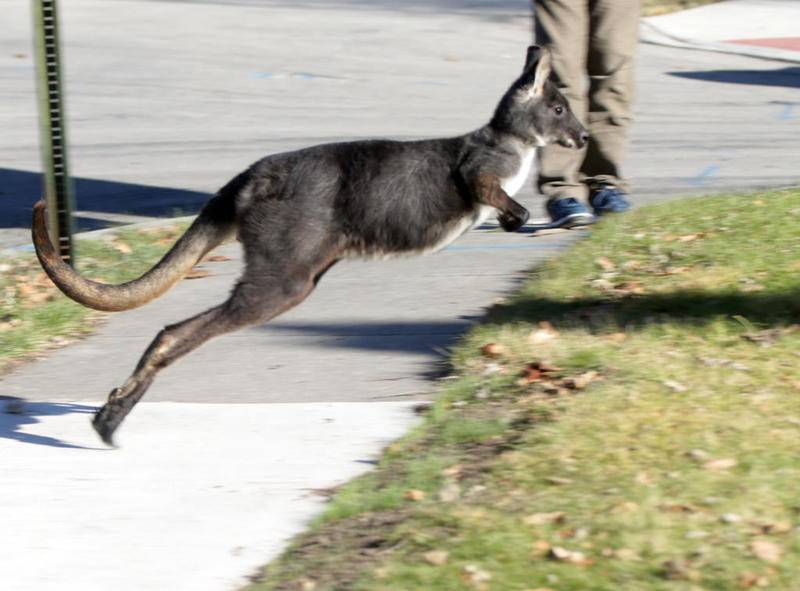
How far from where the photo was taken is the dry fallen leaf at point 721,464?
4.22m

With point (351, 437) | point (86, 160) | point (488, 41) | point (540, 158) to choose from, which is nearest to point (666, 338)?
point (351, 437)

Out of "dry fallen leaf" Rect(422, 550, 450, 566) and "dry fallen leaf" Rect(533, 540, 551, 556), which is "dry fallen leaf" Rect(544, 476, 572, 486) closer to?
"dry fallen leaf" Rect(533, 540, 551, 556)

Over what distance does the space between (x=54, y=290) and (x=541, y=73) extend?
3072 millimetres

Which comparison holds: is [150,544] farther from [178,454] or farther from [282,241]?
[282,241]

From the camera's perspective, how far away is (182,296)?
7.07 metres

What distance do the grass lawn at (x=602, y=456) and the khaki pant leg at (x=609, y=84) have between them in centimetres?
146

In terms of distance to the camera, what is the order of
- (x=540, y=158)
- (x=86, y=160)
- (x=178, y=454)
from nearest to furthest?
(x=178, y=454), (x=540, y=158), (x=86, y=160)

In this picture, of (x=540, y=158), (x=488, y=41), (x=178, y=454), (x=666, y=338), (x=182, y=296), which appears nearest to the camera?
(x=178, y=454)

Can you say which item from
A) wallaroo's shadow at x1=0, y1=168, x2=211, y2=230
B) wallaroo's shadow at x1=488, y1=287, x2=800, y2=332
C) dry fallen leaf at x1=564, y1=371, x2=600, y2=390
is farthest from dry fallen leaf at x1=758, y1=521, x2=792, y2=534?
wallaroo's shadow at x1=0, y1=168, x2=211, y2=230

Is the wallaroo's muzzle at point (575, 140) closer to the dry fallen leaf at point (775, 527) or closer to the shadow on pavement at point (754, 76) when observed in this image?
the dry fallen leaf at point (775, 527)

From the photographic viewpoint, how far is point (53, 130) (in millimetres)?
7184

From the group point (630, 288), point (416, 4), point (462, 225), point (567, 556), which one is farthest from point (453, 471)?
point (416, 4)

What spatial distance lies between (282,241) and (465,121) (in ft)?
24.9

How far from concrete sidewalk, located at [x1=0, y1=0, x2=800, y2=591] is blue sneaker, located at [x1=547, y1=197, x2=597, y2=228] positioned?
13cm
